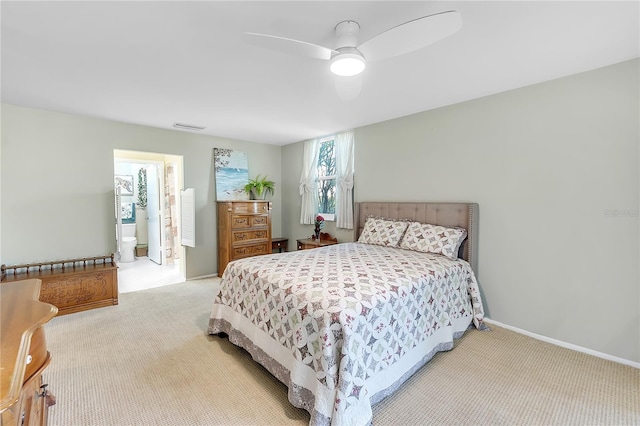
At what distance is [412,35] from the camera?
1554 mm

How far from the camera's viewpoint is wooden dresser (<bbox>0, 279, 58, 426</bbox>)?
30.1 inches

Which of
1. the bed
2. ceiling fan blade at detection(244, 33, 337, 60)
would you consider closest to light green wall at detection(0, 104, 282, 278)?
the bed

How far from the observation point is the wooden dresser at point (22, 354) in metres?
0.77

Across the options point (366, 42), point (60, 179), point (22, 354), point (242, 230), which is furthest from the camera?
point (242, 230)

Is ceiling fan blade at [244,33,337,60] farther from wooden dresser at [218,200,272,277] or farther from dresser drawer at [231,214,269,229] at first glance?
dresser drawer at [231,214,269,229]

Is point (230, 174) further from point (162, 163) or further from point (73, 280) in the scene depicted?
point (73, 280)

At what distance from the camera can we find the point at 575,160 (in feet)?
8.29

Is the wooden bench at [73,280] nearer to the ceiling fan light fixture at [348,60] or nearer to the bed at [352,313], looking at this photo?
the bed at [352,313]

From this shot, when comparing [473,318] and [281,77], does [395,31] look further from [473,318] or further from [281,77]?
[473,318]

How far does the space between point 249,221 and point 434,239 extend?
295 centimetres

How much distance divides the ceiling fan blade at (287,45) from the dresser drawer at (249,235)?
3.40 m

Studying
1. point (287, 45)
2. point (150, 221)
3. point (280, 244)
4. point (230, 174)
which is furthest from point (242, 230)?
point (287, 45)

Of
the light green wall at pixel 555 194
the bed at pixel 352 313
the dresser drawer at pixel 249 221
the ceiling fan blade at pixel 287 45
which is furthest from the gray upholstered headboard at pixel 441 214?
the ceiling fan blade at pixel 287 45

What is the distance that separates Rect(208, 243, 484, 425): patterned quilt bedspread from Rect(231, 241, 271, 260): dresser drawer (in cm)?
196
